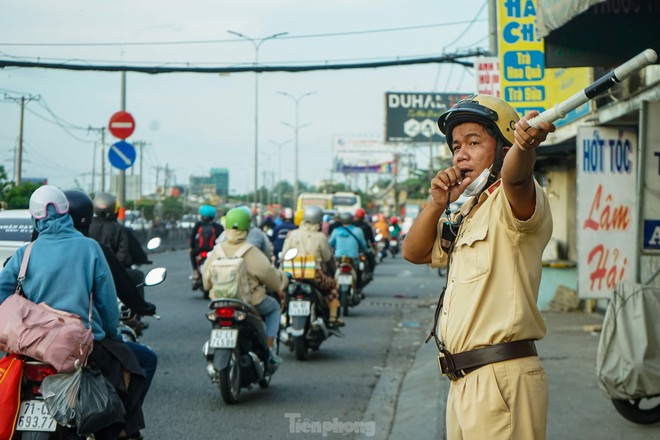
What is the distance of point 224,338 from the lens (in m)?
8.09

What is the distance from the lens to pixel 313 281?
1138 cm

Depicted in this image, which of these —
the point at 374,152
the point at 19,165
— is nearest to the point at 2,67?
the point at 19,165

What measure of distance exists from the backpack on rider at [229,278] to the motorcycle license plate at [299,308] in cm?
244

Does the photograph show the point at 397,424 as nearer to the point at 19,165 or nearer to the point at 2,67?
the point at 2,67

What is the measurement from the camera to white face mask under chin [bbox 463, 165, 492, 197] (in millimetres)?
3350

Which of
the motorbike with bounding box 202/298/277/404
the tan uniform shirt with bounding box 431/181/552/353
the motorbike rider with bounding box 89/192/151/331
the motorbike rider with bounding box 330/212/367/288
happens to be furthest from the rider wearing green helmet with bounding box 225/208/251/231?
the motorbike rider with bounding box 330/212/367/288

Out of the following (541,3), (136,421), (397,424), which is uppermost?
A: (541,3)

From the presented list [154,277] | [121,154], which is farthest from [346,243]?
[154,277]

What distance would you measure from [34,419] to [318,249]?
7501mm

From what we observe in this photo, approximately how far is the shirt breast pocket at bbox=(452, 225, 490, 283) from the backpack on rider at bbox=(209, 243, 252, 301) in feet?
16.9

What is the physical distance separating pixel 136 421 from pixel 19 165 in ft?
169

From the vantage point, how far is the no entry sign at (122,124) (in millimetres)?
16766

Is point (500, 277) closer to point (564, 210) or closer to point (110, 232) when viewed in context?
point (110, 232)

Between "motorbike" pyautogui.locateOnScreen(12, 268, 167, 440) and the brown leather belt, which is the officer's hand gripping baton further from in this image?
"motorbike" pyautogui.locateOnScreen(12, 268, 167, 440)
